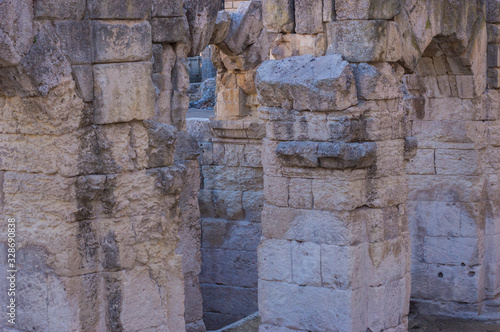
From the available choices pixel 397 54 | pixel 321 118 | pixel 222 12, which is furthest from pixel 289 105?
pixel 222 12

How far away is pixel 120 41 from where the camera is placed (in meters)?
3.82

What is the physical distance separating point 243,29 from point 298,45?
2.75m

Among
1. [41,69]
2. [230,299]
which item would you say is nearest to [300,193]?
[41,69]

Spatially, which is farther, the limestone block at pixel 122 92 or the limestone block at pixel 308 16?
the limestone block at pixel 308 16

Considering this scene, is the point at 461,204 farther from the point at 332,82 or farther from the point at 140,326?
the point at 140,326

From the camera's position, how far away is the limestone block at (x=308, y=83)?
20.4ft

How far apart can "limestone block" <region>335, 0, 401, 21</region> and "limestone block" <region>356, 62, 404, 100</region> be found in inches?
15.1

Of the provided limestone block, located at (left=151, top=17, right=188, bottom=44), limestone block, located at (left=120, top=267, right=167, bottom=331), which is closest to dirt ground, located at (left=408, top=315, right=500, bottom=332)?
limestone block, located at (left=151, top=17, right=188, bottom=44)

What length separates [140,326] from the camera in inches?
156

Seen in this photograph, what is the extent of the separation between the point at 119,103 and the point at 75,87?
23 cm

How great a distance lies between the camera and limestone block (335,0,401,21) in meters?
6.27

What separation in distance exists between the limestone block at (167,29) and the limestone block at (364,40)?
1.38 m

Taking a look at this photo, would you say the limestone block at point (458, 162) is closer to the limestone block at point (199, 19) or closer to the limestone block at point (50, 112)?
the limestone block at point (199, 19)

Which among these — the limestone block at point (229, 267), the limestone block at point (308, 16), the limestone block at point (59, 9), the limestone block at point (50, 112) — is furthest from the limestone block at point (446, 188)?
the limestone block at point (59, 9)
